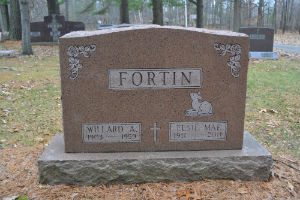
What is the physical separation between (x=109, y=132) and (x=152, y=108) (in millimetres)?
569

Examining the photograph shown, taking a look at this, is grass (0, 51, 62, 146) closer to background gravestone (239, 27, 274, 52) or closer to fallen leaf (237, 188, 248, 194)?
fallen leaf (237, 188, 248, 194)

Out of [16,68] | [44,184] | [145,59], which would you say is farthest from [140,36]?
[16,68]

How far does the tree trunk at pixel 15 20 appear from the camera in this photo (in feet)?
59.5

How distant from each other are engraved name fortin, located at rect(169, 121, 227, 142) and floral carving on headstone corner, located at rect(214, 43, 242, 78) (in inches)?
24.7

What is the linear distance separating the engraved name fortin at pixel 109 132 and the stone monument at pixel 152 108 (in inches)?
0.5

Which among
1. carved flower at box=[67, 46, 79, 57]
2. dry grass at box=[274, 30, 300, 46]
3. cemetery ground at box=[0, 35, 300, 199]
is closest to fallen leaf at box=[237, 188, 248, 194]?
cemetery ground at box=[0, 35, 300, 199]

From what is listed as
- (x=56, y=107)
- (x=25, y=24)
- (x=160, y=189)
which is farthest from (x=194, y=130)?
(x=25, y=24)

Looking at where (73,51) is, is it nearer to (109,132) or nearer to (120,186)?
(109,132)

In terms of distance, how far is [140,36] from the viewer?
126 inches

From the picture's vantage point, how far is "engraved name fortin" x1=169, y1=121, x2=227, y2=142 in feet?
11.2

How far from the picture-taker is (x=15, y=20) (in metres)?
18.5

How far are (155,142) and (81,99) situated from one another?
0.99 m

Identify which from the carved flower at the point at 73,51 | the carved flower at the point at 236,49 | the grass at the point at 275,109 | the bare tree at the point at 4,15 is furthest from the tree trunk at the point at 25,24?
the bare tree at the point at 4,15

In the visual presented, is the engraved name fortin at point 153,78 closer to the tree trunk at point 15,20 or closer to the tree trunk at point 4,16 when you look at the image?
the tree trunk at point 15,20
